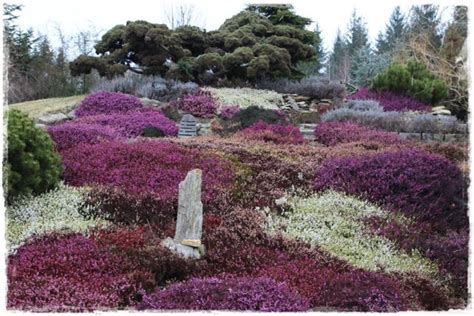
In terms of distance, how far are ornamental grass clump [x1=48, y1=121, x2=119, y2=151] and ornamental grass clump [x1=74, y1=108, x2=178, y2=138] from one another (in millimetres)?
1662

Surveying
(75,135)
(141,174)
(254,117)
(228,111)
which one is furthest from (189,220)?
(228,111)

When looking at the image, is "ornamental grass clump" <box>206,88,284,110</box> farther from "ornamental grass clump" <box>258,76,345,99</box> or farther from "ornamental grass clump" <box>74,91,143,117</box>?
"ornamental grass clump" <box>74,91,143,117</box>

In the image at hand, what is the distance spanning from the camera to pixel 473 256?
4230mm

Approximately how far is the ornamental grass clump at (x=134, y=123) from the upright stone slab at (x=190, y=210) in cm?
591

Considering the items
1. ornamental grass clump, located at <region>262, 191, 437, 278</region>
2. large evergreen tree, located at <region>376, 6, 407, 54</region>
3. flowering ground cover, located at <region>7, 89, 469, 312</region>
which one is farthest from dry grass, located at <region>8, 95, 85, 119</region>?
large evergreen tree, located at <region>376, 6, 407, 54</region>

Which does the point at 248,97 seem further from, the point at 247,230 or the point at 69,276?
the point at 69,276

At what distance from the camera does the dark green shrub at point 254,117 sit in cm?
1105

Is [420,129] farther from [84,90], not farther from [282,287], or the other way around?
[84,90]

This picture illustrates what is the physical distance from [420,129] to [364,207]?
17.9 ft

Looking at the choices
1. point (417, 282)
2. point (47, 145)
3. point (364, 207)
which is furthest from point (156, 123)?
point (417, 282)

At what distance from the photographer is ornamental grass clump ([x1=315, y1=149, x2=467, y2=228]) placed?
19.2 feet

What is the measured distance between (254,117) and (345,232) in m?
6.09

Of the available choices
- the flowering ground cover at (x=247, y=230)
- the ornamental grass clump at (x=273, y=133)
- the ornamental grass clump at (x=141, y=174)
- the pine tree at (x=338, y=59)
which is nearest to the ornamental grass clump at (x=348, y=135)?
the ornamental grass clump at (x=273, y=133)

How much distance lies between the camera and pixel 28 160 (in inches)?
207
